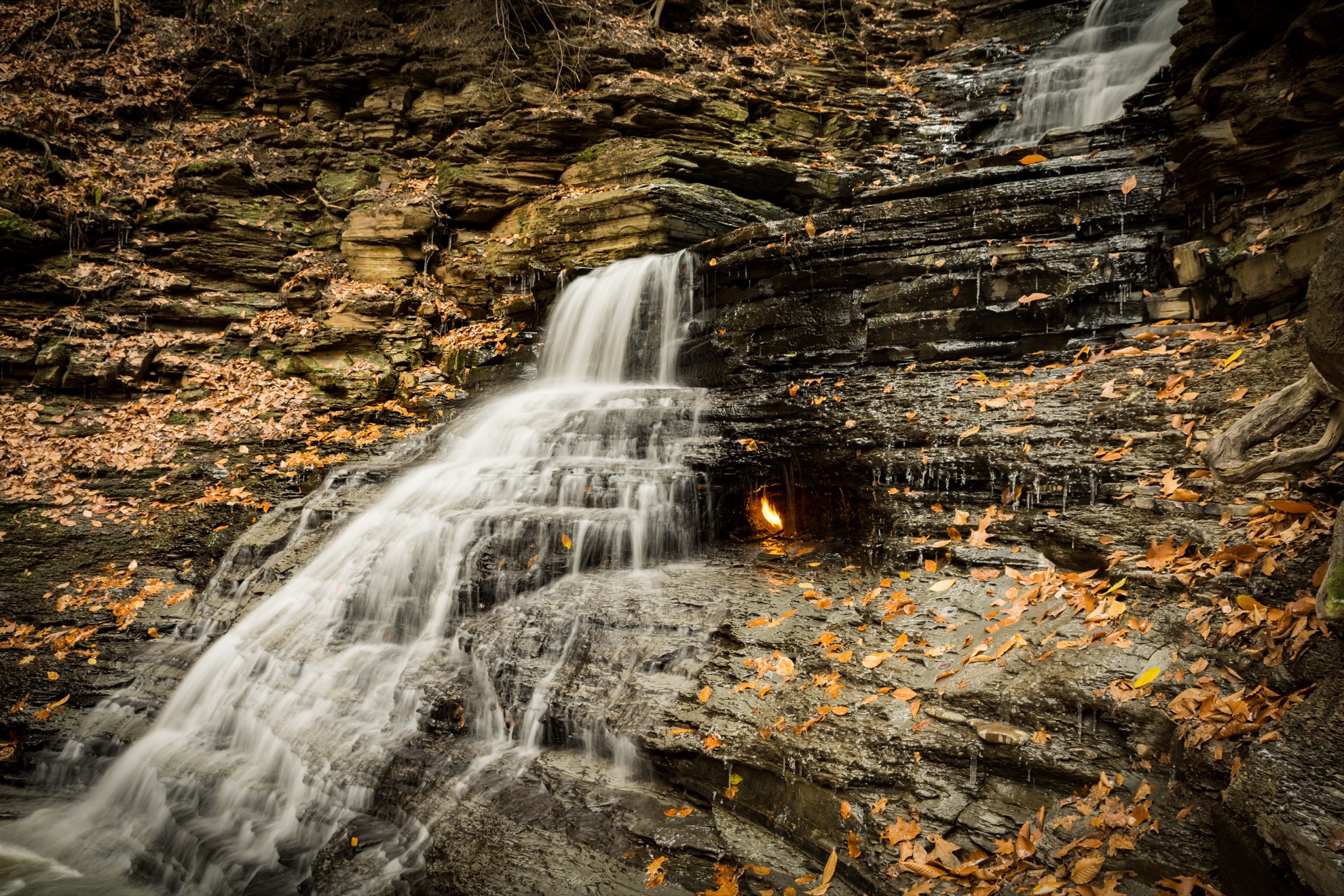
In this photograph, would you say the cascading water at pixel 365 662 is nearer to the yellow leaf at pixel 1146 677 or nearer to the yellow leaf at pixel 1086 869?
the yellow leaf at pixel 1086 869

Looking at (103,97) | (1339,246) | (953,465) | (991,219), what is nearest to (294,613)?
(953,465)

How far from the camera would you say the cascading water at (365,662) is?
4.47 m

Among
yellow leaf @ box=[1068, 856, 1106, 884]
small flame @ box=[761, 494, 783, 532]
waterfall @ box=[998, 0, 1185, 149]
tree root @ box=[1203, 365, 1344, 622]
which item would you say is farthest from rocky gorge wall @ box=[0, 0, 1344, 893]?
waterfall @ box=[998, 0, 1185, 149]

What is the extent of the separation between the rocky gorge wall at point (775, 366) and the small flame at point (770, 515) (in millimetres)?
182

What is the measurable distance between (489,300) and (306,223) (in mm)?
4127

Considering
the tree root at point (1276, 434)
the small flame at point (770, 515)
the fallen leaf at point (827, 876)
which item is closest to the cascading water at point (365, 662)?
the small flame at point (770, 515)

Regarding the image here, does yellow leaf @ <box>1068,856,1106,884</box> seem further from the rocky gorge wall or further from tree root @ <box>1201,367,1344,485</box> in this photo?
tree root @ <box>1201,367,1344,485</box>

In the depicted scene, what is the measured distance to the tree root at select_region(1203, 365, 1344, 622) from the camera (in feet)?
8.31

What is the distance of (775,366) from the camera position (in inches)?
303

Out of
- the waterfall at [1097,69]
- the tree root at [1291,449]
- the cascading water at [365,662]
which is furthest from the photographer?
the waterfall at [1097,69]

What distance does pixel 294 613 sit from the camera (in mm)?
6270

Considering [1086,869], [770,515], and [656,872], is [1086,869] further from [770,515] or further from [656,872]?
[770,515]

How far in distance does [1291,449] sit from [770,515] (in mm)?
4165

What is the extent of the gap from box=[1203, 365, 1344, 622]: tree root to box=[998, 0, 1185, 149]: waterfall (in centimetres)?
949
